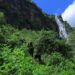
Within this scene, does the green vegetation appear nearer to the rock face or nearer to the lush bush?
the lush bush

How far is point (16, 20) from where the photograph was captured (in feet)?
188

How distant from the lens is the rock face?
5681cm

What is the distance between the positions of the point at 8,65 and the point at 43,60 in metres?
26.3

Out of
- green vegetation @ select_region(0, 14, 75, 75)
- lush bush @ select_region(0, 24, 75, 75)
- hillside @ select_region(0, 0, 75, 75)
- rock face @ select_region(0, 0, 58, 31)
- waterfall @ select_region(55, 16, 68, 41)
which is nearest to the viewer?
hillside @ select_region(0, 0, 75, 75)

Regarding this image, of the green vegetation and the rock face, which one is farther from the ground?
the rock face

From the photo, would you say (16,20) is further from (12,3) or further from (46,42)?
(46,42)

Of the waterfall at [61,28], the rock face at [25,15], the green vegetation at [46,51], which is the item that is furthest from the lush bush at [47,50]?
the waterfall at [61,28]

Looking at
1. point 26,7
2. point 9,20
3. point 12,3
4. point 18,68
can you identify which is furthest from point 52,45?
point 18,68

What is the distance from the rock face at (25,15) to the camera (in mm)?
56812

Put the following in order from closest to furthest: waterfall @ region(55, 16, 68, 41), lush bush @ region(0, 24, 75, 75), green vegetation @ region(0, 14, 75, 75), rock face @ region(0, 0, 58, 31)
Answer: lush bush @ region(0, 24, 75, 75), green vegetation @ region(0, 14, 75, 75), rock face @ region(0, 0, 58, 31), waterfall @ region(55, 16, 68, 41)

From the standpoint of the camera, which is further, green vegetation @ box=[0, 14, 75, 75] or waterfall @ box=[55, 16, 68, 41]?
waterfall @ box=[55, 16, 68, 41]

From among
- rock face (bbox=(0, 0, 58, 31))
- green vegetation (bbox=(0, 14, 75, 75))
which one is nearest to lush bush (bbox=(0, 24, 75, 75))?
green vegetation (bbox=(0, 14, 75, 75))

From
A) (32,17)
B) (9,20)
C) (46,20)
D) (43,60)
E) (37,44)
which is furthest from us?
(46,20)

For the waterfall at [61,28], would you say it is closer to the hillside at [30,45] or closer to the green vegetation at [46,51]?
the hillside at [30,45]
